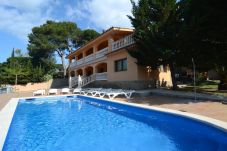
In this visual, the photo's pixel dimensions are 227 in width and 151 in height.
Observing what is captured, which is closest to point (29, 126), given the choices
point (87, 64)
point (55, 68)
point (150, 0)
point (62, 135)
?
point (62, 135)

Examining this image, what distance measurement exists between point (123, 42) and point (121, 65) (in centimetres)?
258

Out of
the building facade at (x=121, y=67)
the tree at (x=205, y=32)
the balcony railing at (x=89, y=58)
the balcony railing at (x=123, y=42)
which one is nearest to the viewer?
the tree at (x=205, y=32)

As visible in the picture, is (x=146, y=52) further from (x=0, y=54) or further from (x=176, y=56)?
(x=0, y=54)

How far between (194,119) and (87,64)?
25.9 metres

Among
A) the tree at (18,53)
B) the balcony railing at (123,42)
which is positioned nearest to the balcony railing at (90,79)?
the balcony railing at (123,42)

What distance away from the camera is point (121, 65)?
24078 millimetres

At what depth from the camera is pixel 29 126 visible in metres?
10.7

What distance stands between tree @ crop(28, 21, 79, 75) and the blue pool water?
132 feet

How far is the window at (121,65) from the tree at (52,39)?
28.7 meters

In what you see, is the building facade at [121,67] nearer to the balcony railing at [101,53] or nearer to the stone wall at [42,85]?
the balcony railing at [101,53]

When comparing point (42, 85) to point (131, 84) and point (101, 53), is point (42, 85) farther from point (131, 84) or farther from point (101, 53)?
point (131, 84)

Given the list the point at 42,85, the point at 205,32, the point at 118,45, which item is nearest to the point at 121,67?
the point at 118,45

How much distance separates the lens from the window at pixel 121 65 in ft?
76.3

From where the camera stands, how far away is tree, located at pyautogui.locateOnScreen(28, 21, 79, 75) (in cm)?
5041
